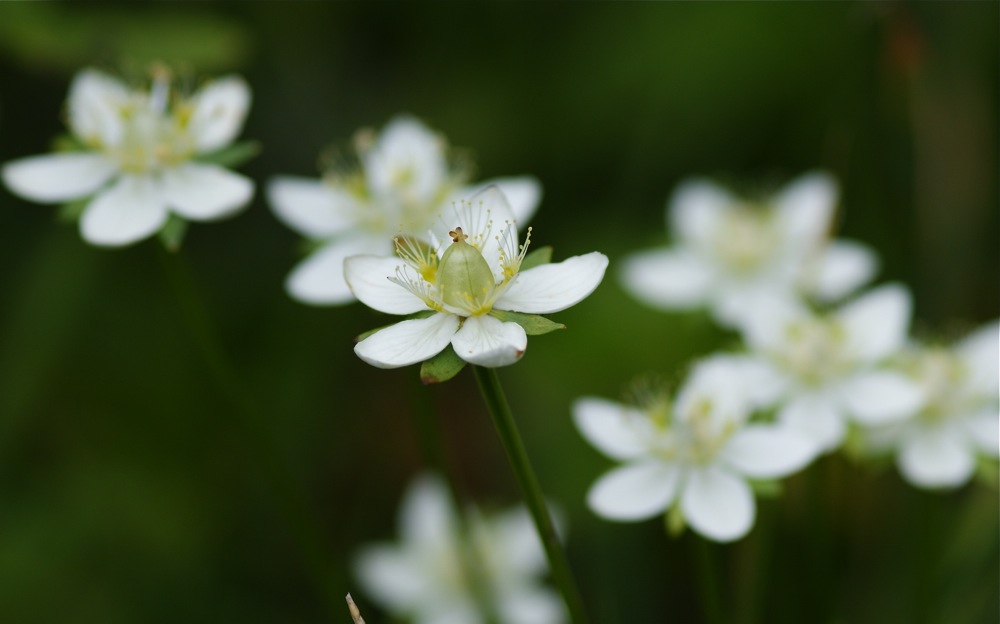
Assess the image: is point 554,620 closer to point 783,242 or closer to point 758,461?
point 758,461

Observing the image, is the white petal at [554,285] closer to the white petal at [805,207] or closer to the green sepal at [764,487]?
the green sepal at [764,487]

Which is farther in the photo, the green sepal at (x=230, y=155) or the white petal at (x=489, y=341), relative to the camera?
the green sepal at (x=230, y=155)

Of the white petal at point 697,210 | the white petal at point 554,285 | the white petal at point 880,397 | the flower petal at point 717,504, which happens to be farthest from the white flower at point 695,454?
the white petal at point 697,210

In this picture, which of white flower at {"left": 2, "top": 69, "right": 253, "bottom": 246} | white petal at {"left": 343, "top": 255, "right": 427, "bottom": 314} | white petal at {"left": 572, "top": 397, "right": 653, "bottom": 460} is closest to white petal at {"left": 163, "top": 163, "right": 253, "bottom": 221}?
white flower at {"left": 2, "top": 69, "right": 253, "bottom": 246}

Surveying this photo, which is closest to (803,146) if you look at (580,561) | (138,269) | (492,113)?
(492,113)

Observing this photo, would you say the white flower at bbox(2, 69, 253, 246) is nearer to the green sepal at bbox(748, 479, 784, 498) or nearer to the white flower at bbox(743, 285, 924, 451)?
the green sepal at bbox(748, 479, 784, 498)

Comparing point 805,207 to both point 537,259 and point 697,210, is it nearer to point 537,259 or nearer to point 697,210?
point 697,210

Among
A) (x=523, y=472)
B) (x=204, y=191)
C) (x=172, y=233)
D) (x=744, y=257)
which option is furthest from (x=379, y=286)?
(x=744, y=257)
